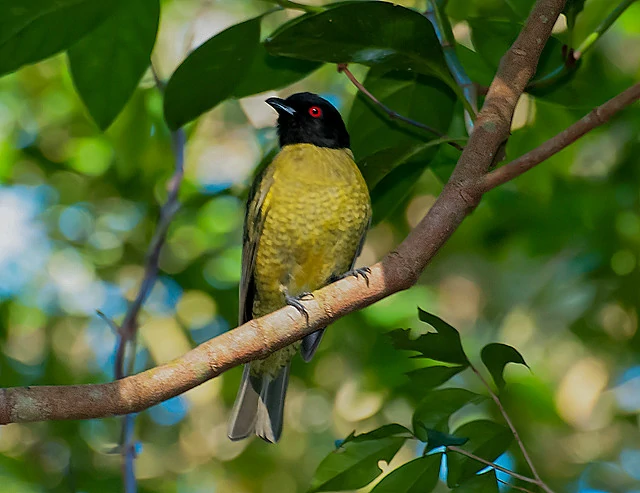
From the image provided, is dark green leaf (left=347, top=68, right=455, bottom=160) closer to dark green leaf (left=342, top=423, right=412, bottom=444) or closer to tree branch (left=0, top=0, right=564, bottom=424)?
tree branch (left=0, top=0, right=564, bottom=424)

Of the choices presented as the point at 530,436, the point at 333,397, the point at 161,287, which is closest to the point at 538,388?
the point at 530,436

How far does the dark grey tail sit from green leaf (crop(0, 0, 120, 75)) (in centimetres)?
193

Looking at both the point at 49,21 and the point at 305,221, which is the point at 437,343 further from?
the point at 49,21

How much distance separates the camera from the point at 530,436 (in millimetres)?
6602

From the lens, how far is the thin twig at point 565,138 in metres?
2.17

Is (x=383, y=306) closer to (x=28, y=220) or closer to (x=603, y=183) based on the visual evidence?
(x=603, y=183)

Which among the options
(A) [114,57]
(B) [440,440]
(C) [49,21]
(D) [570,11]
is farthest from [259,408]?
(D) [570,11]

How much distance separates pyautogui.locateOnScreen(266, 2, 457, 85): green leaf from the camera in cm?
273

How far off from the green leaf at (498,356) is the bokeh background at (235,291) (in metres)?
2.49

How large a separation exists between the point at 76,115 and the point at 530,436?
428 centimetres

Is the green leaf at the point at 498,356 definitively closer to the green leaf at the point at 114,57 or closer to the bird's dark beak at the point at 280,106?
the green leaf at the point at 114,57

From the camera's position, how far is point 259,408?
4.14 m

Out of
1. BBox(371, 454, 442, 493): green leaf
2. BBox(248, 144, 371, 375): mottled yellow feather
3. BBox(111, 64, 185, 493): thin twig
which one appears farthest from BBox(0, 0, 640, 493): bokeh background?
BBox(371, 454, 442, 493): green leaf

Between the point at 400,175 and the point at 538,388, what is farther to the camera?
the point at 538,388
